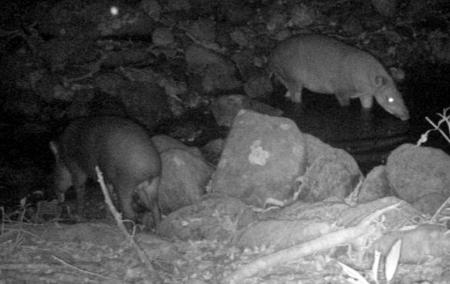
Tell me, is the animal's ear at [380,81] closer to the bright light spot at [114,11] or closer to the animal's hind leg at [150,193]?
the animal's hind leg at [150,193]

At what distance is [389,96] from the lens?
995cm

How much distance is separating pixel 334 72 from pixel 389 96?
1.16 meters

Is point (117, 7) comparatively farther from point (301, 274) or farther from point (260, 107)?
point (301, 274)

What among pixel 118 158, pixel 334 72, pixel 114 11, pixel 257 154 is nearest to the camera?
pixel 118 158

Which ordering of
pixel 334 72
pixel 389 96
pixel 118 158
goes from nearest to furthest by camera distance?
pixel 118 158, pixel 389 96, pixel 334 72

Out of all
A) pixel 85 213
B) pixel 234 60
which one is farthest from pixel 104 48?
pixel 85 213

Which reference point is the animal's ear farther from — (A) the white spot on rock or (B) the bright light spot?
(B) the bright light spot

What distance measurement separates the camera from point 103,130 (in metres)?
6.75

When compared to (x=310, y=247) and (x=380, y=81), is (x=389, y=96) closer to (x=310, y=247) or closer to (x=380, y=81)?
(x=380, y=81)

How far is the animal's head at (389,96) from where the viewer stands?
385 inches

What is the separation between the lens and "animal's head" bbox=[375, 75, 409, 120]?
32.1ft

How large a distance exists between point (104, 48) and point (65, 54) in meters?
0.84

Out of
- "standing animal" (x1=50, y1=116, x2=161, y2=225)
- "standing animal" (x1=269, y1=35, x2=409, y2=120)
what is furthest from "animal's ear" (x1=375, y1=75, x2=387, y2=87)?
"standing animal" (x1=50, y1=116, x2=161, y2=225)

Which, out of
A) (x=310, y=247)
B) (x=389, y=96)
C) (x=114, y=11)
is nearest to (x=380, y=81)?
(x=389, y=96)
